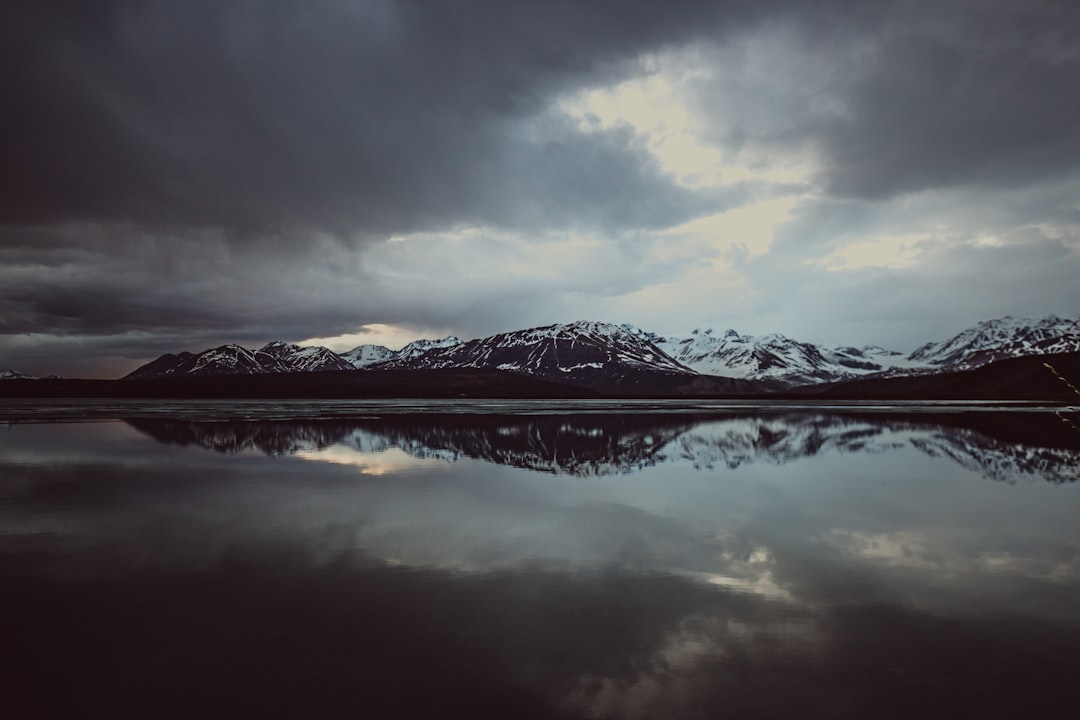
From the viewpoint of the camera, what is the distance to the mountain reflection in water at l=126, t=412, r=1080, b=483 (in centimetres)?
3500

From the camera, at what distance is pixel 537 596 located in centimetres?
1259

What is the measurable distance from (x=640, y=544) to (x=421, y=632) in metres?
7.88

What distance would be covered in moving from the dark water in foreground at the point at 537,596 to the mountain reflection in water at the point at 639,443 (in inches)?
239

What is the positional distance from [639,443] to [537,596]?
34.9 meters

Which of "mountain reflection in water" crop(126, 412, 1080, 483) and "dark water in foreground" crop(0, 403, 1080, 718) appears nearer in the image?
"dark water in foreground" crop(0, 403, 1080, 718)

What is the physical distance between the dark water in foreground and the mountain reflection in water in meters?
6.07

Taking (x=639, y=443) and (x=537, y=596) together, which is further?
(x=639, y=443)

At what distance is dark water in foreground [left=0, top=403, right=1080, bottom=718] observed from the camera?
8.62 metres

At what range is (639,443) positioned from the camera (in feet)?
153

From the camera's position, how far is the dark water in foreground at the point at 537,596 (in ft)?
28.3

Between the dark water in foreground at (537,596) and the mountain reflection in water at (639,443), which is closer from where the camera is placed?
the dark water in foreground at (537,596)

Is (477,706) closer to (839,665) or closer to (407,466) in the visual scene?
(839,665)

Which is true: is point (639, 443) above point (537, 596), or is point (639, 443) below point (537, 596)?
below

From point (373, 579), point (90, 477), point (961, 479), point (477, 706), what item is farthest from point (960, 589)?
point (90, 477)
